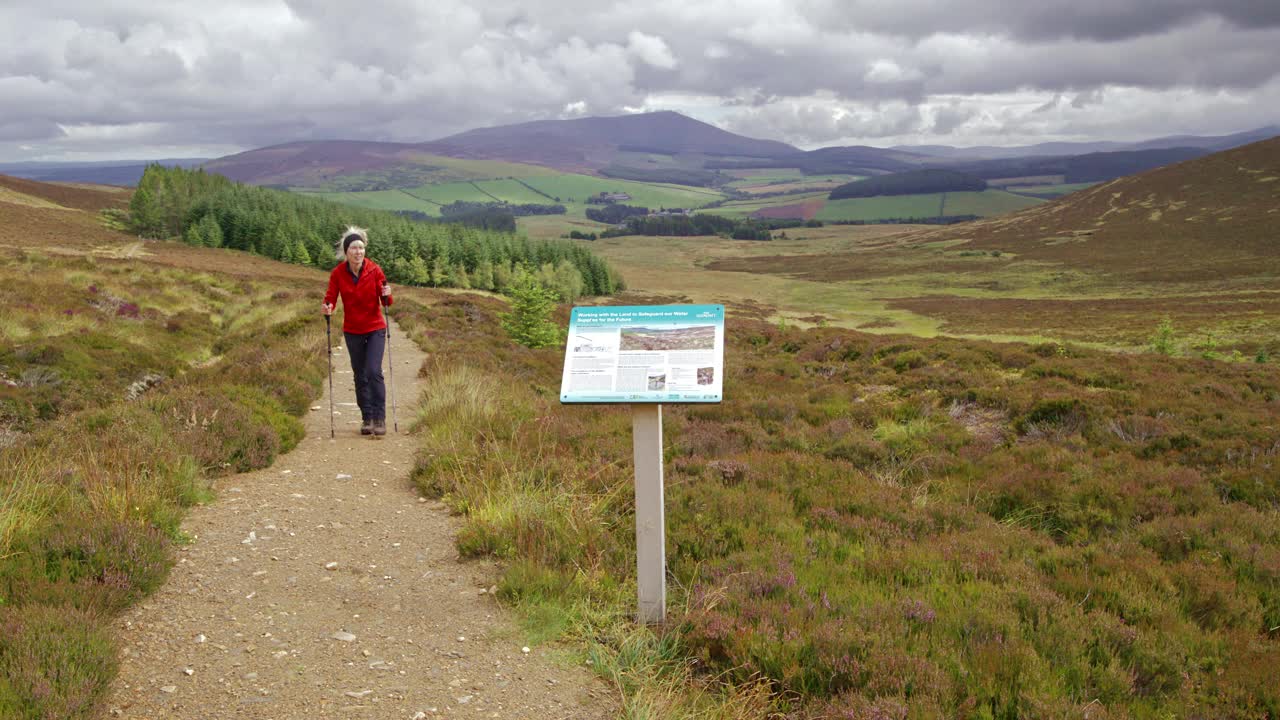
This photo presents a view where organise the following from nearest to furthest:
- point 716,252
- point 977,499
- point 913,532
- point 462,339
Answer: point 913,532 < point 977,499 < point 462,339 < point 716,252

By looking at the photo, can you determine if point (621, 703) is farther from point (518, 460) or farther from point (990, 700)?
point (518, 460)

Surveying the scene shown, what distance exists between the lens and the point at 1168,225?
385 feet

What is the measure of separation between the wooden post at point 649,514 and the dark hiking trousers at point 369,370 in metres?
5.91

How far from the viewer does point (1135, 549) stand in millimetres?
6531

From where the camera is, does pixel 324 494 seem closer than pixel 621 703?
No

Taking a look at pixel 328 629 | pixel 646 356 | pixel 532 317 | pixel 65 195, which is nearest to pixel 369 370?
pixel 328 629

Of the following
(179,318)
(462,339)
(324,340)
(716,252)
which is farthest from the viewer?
(716,252)

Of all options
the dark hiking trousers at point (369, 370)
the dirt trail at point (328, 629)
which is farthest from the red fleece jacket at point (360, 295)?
the dirt trail at point (328, 629)

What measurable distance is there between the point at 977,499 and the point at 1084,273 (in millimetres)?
104522

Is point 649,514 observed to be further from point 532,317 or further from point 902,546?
point 532,317

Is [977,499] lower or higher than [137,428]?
lower

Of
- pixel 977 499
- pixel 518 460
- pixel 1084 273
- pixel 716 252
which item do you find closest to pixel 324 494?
pixel 518 460

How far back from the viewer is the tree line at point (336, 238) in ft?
259

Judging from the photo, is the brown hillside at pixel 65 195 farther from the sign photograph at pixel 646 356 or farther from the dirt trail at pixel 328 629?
the sign photograph at pixel 646 356
